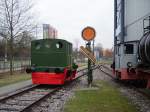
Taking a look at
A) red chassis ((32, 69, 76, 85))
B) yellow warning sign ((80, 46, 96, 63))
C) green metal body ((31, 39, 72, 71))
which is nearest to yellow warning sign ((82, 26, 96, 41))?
yellow warning sign ((80, 46, 96, 63))

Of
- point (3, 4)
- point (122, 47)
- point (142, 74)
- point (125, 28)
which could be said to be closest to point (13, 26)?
point (3, 4)

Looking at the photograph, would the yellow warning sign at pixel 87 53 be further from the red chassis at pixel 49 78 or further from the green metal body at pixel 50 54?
the red chassis at pixel 49 78

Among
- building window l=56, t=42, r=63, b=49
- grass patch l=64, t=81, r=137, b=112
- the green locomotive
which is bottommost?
grass patch l=64, t=81, r=137, b=112

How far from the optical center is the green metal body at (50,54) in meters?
19.5

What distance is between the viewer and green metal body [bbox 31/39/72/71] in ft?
64.0

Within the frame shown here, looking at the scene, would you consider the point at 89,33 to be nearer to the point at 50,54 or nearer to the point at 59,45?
the point at 59,45

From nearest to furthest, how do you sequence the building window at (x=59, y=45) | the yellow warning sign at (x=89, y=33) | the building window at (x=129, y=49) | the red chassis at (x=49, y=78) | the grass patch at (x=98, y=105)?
the grass patch at (x=98, y=105), the red chassis at (x=49, y=78), the yellow warning sign at (x=89, y=33), the building window at (x=129, y=49), the building window at (x=59, y=45)

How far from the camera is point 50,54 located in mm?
19781

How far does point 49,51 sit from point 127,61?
4.33m

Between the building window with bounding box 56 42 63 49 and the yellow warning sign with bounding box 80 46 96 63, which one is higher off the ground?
the building window with bounding box 56 42 63 49

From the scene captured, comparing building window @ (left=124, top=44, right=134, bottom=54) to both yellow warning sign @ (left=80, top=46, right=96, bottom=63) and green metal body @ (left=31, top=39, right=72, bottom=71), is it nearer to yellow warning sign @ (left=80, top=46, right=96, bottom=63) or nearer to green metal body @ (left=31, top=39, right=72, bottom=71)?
yellow warning sign @ (left=80, top=46, right=96, bottom=63)

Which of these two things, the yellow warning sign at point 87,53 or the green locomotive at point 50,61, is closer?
the green locomotive at point 50,61

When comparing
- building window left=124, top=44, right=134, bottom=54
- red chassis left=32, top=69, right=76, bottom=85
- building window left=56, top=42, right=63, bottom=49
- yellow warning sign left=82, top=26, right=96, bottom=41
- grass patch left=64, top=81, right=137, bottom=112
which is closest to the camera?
grass patch left=64, top=81, right=137, bottom=112

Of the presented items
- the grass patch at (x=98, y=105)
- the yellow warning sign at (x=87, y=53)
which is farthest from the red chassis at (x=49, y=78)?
the grass patch at (x=98, y=105)
